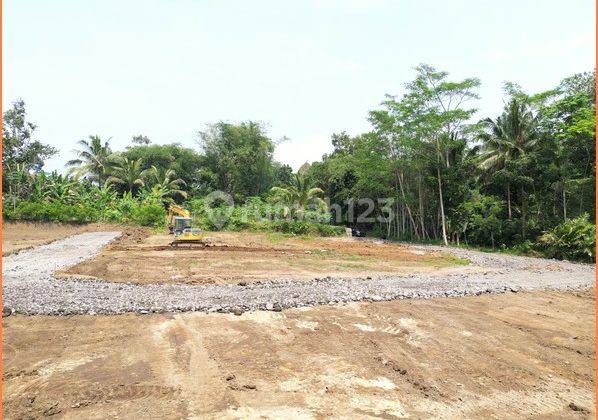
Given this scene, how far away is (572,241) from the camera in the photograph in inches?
741

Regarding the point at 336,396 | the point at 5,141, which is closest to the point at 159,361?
the point at 336,396

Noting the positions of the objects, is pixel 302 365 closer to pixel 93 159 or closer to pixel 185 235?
pixel 185 235

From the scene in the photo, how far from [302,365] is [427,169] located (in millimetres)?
25998

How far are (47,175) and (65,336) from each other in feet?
105

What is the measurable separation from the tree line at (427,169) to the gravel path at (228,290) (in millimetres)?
9753

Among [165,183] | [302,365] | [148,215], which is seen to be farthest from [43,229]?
[302,365]

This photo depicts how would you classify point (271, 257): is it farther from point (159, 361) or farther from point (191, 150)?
point (191, 150)

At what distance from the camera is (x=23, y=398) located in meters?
4.27

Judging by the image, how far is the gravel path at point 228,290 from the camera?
7684 millimetres

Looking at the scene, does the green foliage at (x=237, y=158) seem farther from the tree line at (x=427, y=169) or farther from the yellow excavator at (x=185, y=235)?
the yellow excavator at (x=185, y=235)

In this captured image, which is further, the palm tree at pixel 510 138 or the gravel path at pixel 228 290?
the palm tree at pixel 510 138

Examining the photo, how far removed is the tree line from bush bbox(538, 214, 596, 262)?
0.34 ft

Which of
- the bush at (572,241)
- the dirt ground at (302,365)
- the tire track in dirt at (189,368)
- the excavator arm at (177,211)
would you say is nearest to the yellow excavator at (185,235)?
the excavator arm at (177,211)

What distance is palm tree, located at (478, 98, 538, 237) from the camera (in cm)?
2333
